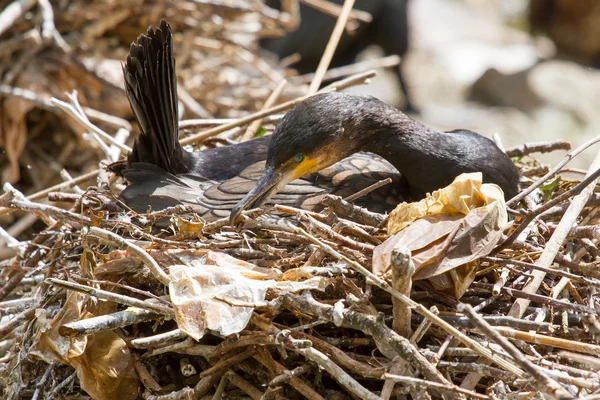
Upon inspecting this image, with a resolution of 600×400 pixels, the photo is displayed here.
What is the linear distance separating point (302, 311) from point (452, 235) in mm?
387

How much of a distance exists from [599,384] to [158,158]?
1.58 metres

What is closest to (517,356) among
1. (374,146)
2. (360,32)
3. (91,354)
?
(91,354)

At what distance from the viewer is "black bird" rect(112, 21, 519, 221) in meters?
2.46

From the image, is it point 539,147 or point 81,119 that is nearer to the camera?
point 81,119

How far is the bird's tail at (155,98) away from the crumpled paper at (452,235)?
36.1 inches

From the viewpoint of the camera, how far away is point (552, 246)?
200cm

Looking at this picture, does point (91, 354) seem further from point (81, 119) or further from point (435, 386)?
point (81, 119)

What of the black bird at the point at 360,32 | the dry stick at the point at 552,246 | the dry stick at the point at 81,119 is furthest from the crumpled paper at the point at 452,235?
the black bird at the point at 360,32

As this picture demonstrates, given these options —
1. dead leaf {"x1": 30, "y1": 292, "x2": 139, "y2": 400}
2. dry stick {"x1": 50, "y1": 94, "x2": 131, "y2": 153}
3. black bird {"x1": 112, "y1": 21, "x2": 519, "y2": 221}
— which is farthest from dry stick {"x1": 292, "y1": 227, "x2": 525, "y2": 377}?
dry stick {"x1": 50, "y1": 94, "x2": 131, "y2": 153}

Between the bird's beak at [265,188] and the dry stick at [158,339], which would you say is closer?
the dry stick at [158,339]

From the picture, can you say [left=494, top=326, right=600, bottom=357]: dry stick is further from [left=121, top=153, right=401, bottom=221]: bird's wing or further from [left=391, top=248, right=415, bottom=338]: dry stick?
[left=121, top=153, right=401, bottom=221]: bird's wing

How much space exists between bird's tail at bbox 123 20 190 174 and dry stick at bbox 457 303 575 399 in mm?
1387

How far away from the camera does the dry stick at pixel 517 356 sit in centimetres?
149

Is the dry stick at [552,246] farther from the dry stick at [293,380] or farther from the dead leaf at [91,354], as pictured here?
the dead leaf at [91,354]
